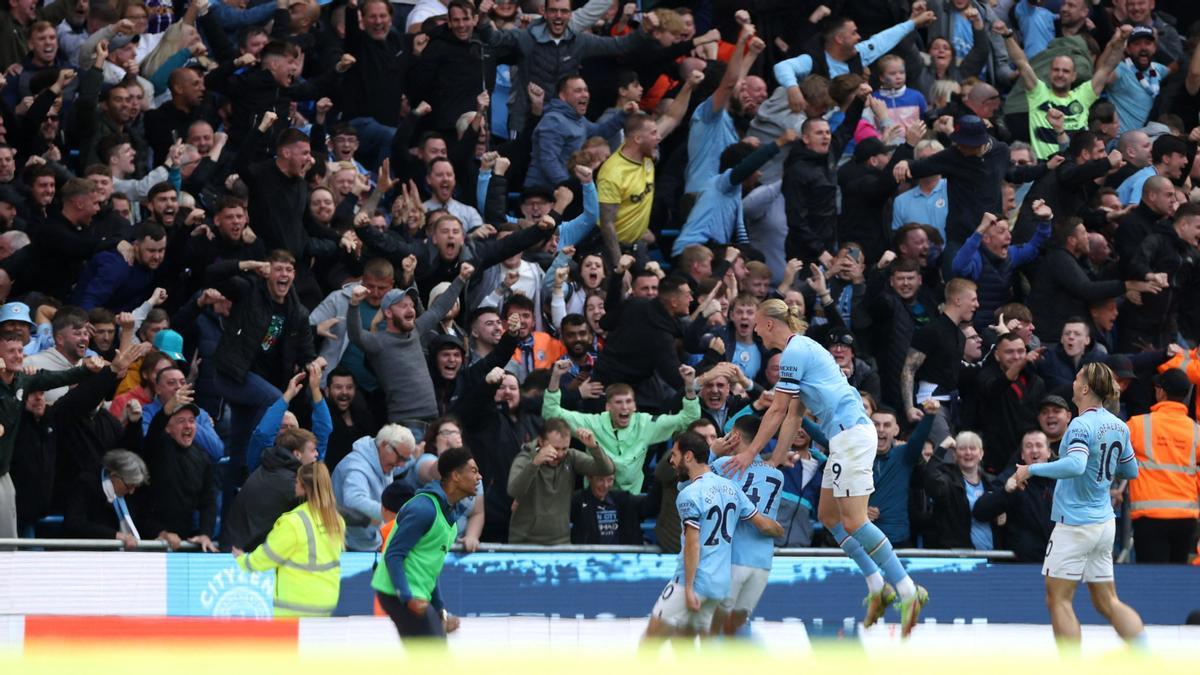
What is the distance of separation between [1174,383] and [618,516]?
4530 millimetres

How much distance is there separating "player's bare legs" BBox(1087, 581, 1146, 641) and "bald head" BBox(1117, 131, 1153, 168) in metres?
7.91

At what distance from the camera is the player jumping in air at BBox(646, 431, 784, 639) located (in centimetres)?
1256

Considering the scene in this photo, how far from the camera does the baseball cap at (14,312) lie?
49.3ft

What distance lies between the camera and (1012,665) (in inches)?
Answer: 270

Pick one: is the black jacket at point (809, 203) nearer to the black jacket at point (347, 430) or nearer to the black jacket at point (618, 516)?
the black jacket at point (618, 516)

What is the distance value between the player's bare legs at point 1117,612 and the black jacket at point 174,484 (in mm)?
6423

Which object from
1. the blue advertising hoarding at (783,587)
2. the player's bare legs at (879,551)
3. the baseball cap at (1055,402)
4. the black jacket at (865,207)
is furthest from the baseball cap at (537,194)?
the player's bare legs at (879,551)

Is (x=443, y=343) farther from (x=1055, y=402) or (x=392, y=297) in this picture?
(x=1055, y=402)

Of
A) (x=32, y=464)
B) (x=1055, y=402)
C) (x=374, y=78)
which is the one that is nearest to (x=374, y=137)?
(x=374, y=78)

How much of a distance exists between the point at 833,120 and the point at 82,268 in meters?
7.30

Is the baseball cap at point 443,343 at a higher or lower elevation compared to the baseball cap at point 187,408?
higher

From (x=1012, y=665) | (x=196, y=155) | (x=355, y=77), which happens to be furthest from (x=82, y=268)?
(x=1012, y=665)

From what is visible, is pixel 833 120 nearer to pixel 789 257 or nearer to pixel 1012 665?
pixel 789 257

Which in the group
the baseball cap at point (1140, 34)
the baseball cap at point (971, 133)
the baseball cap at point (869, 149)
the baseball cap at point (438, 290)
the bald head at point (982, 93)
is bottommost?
the baseball cap at point (438, 290)
